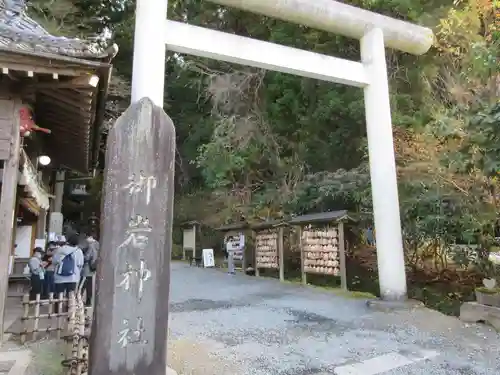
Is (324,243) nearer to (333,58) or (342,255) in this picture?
(342,255)

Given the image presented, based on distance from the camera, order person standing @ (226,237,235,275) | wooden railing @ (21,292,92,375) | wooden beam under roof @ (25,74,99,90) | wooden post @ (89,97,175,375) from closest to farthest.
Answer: wooden post @ (89,97,175,375), wooden railing @ (21,292,92,375), wooden beam under roof @ (25,74,99,90), person standing @ (226,237,235,275)

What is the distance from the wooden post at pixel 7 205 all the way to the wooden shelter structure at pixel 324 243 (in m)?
7.18

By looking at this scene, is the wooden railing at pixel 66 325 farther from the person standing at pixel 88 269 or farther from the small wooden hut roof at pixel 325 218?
the small wooden hut roof at pixel 325 218

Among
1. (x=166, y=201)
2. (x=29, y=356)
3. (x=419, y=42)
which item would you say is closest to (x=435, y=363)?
(x=166, y=201)

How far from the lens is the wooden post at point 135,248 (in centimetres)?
344

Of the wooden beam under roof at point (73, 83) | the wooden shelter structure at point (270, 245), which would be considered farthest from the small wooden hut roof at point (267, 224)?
the wooden beam under roof at point (73, 83)

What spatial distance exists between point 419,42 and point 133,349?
29.2ft

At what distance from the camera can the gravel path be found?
15.5ft

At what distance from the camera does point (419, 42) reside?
30.6ft

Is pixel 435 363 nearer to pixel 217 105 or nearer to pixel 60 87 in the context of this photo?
pixel 60 87

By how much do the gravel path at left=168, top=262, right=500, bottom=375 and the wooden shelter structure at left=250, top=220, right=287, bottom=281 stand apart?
440 cm

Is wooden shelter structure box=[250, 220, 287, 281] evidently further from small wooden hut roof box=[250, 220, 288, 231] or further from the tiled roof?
the tiled roof

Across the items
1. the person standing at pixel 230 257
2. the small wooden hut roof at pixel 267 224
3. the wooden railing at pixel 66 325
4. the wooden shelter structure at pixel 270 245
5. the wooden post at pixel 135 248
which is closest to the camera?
the wooden post at pixel 135 248

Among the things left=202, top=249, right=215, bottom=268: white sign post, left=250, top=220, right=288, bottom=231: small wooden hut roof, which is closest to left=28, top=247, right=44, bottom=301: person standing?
left=250, top=220, right=288, bottom=231: small wooden hut roof
